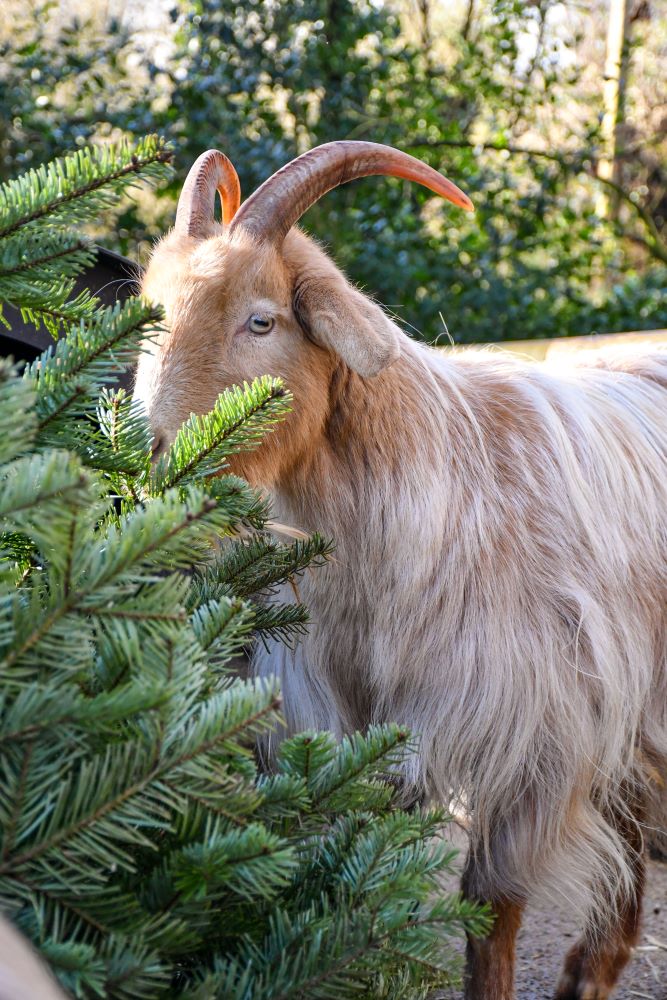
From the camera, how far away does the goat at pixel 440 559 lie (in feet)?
8.68

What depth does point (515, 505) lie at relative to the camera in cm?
284

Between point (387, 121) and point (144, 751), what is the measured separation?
7277 millimetres

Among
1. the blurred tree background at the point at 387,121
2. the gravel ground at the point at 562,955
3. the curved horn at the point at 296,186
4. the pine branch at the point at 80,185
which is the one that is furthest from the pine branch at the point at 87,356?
the blurred tree background at the point at 387,121

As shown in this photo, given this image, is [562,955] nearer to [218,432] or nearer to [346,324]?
[346,324]

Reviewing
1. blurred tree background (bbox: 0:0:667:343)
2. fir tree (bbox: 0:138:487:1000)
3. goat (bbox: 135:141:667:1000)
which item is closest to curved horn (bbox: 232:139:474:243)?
goat (bbox: 135:141:667:1000)

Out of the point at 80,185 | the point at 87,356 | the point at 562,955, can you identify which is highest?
the point at 80,185

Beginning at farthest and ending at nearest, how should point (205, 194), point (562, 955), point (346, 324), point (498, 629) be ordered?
point (562, 955) < point (205, 194) < point (498, 629) < point (346, 324)

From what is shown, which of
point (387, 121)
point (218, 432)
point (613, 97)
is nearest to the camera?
point (218, 432)

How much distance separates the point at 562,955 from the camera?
3674mm

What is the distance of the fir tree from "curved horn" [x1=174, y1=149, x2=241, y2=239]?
1.13m

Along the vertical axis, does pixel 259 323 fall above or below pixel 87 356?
below

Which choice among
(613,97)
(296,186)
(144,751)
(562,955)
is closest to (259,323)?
(296,186)

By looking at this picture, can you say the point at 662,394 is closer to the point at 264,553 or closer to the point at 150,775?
the point at 264,553

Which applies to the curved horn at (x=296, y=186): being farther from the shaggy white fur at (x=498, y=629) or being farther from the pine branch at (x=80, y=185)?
the pine branch at (x=80, y=185)
